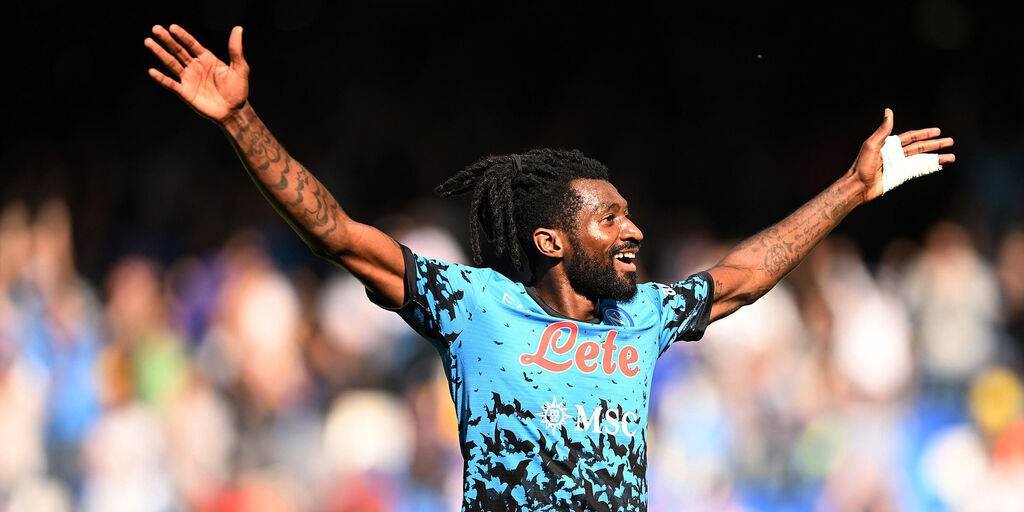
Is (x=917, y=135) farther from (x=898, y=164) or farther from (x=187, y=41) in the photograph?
(x=187, y=41)

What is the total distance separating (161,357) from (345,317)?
3.36 ft

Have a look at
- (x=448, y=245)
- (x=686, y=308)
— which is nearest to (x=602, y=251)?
(x=686, y=308)

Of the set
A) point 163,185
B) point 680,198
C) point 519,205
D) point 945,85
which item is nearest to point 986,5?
point 945,85

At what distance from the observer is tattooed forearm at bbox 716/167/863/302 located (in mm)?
3740

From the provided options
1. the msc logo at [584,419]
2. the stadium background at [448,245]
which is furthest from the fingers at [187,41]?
the stadium background at [448,245]

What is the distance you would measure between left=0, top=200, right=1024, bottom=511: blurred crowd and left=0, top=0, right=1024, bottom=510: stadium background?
16mm

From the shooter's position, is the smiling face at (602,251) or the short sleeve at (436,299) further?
the smiling face at (602,251)

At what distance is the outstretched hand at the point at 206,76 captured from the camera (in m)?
2.86

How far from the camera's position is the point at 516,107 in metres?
8.02

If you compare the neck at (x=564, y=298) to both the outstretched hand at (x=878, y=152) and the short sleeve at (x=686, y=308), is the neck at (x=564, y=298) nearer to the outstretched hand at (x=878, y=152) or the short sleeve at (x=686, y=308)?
the short sleeve at (x=686, y=308)

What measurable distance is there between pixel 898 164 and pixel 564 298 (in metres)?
1.22

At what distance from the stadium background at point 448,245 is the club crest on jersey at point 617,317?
3421mm

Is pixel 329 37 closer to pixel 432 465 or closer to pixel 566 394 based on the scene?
pixel 432 465

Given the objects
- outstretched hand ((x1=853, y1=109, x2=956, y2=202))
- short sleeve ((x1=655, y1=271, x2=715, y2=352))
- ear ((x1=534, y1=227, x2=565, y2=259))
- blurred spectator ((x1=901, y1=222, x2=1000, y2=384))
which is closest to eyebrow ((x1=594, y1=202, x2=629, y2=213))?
ear ((x1=534, y1=227, x2=565, y2=259))
